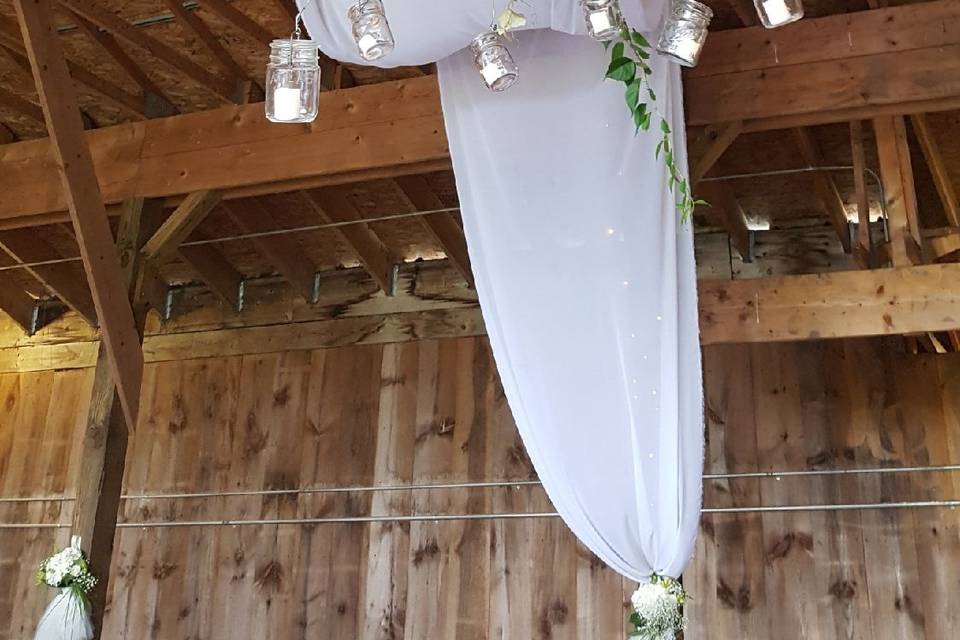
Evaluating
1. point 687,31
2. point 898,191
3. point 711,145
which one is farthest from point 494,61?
point 898,191

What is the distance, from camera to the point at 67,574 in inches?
168

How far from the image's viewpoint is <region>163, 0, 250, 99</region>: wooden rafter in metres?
5.12

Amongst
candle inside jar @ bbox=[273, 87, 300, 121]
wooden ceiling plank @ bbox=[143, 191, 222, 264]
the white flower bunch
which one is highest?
wooden ceiling plank @ bbox=[143, 191, 222, 264]

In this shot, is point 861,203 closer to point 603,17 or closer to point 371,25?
point 603,17

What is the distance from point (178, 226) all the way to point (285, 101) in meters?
2.02

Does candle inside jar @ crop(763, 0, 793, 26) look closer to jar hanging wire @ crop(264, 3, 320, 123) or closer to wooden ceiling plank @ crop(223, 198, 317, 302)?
jar hanging wire @ crop(264, 3, 320, 123)

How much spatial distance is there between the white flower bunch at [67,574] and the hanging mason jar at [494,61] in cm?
257

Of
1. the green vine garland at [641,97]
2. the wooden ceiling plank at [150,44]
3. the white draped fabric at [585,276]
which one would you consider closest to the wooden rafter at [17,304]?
the wooden ceiling plank at [150,44]

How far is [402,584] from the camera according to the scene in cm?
621

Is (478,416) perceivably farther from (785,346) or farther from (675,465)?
(675,465)

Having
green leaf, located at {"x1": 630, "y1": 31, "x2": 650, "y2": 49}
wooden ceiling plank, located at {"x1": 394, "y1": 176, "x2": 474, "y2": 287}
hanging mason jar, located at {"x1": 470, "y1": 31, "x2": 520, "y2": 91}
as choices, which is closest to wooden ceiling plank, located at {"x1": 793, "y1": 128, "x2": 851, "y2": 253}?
wooden ceiling plank, located at {"x1": 394, "y1": 176, "x2": 474, "y2": 287}

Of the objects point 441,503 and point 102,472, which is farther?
point 441,503

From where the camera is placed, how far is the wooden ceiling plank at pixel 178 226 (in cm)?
499

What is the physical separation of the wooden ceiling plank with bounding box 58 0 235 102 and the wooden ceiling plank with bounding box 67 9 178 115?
0.09 m
